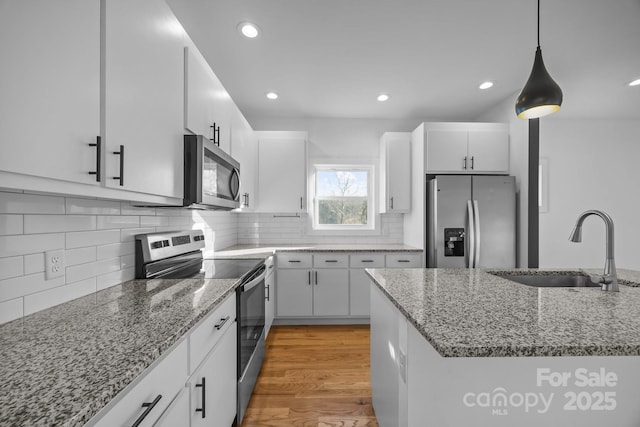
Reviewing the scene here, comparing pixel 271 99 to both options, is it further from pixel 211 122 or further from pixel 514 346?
pixel 514 346

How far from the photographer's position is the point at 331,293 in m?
3.15

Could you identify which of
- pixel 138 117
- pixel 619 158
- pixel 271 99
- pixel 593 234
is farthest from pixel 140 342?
pixel 619 158

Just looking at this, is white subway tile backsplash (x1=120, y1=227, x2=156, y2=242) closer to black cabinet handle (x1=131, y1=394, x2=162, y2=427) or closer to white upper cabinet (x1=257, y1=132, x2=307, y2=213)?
black cabinet handle (x1=131, y1=394, x2=162, y2=427)

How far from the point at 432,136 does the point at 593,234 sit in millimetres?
3214

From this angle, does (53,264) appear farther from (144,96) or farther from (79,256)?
(144,96)

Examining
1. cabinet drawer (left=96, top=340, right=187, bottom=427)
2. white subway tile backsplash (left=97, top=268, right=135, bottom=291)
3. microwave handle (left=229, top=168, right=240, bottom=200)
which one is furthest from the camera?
microwave handle (left=229, top=168, right=240, bottom=200)

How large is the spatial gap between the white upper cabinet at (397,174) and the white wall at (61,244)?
257 cm

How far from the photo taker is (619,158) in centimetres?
415

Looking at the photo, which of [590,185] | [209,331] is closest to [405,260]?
[209,331]

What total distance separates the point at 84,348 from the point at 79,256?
2.21ft

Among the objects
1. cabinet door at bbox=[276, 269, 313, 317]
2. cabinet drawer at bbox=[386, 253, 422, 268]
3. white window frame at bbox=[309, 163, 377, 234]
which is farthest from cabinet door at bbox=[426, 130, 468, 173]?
cabinet door at bbox=[276, 269, 313, 317]

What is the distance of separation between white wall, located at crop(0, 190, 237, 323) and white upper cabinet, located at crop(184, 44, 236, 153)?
62 cm

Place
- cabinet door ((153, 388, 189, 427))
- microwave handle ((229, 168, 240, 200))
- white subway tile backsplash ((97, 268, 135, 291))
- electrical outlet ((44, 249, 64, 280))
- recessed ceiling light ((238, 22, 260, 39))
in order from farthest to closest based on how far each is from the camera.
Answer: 1. microwave handle ((229, 168, 240, 200))
2. recessed ceiling light ((238, 22, 260, 39))
3. white subway tile backsplash ((97, 268, 135, 291))
4. electrical outlet ((44, 249, 64, 280))
5. cabinet door ((153, 388, 189, 427))

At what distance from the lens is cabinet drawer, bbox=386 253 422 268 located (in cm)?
312
